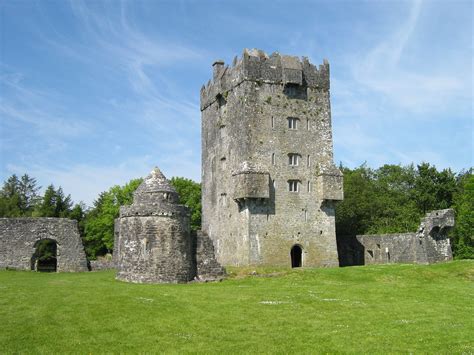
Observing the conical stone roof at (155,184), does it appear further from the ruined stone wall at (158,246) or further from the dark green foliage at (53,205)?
the dark green foliage at (53,205)

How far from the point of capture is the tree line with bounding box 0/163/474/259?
6028 cm

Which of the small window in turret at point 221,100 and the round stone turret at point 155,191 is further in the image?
the small window in turret at point 221,100

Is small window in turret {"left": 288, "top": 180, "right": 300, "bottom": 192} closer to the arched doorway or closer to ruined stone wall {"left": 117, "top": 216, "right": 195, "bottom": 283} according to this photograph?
the arched doorway

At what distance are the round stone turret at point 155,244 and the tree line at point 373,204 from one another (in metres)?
30.6

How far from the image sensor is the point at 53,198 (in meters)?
67.6

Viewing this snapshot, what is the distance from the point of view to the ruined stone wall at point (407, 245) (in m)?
41.8

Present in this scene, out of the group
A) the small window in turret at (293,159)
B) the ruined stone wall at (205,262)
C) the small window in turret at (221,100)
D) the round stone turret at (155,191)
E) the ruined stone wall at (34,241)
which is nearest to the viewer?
the ruined stone wall at (205,262)

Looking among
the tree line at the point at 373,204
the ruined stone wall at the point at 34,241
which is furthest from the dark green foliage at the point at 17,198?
the ruined stone wall at the point at 34,241

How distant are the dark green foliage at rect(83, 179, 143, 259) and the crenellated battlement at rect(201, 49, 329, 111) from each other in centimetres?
3115

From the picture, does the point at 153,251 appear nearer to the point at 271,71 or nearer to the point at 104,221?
the point at 271,71

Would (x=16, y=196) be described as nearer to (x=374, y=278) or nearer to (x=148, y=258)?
(x=148, y=258)

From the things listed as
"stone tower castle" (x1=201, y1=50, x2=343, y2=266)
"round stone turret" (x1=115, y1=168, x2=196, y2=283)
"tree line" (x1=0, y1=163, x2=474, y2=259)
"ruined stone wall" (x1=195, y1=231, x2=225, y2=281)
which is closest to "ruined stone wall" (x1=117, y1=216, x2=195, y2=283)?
"round stone turret" (x1=115, y1=168, x2=196, y2=283)

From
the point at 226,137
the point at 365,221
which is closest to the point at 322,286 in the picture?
the point at 226,137

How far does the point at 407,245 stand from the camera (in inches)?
1759
